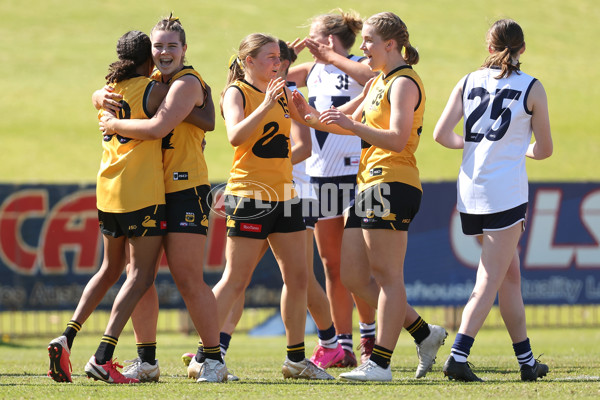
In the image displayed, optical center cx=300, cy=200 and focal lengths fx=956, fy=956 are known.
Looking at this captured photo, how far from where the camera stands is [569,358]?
26.0ft

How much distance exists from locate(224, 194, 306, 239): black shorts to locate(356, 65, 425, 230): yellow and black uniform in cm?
45

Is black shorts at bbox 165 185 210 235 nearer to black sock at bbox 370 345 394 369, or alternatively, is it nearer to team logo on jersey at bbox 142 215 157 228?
team logo on jersey at bbox 142 215 157 228

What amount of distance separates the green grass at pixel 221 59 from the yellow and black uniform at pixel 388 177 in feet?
54.6

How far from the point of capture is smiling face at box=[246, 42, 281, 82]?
614cm

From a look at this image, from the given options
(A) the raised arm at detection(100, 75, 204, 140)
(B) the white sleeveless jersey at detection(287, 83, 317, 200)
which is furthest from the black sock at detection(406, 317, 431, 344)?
(A) the raised arm at detection(100, 75, 204, 140)

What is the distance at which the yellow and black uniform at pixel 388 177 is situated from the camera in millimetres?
5930

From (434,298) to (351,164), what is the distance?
5668 millimetres

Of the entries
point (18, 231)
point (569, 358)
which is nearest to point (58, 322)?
point (18, 231)

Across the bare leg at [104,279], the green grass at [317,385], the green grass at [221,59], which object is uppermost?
the green grass at [221,59]

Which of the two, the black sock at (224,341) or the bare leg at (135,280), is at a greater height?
the bare leg at (135,280)

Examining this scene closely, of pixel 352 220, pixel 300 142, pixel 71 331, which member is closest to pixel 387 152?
pixel 352 220

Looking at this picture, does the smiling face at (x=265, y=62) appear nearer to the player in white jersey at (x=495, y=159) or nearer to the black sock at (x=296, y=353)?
the player in white jersey at (x=495, y=159)

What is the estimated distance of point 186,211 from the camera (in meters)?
5.86

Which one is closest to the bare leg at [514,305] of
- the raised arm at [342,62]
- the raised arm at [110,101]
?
the raised arm at [342,62]
